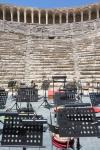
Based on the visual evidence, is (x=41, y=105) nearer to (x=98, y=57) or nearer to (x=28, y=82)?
(x=28, y=82)

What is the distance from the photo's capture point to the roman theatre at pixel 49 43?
919 inches

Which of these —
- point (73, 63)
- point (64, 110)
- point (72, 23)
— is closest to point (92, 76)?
point (73, 63)

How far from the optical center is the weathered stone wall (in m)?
23.3

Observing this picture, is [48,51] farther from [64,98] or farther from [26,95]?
[64,98]

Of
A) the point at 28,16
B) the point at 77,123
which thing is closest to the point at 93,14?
the point at 28,16

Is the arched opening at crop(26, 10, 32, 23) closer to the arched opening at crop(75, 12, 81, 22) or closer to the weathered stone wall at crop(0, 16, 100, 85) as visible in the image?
the weathered stone wall at crop(0, 16, 100, 85)

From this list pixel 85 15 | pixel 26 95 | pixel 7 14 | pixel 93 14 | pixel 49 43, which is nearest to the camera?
pixel 26 95

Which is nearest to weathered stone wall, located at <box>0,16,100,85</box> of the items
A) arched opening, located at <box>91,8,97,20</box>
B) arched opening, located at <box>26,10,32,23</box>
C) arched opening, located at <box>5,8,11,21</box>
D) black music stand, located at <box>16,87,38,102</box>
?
arched opening, located at <box>91,8,97,20</box>

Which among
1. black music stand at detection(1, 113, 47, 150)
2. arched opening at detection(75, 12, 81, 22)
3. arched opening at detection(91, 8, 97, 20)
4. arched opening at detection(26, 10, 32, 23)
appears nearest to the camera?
black music stand at detection(1, 113, 47, 150)

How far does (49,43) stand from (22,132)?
70.8 ft

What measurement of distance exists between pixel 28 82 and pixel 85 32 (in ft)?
35.6

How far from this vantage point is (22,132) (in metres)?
7.75

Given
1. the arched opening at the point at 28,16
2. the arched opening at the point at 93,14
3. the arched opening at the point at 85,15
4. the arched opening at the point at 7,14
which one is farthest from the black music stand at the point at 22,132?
the arched opening at the point at 28,16

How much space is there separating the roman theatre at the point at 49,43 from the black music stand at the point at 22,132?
13788mm
